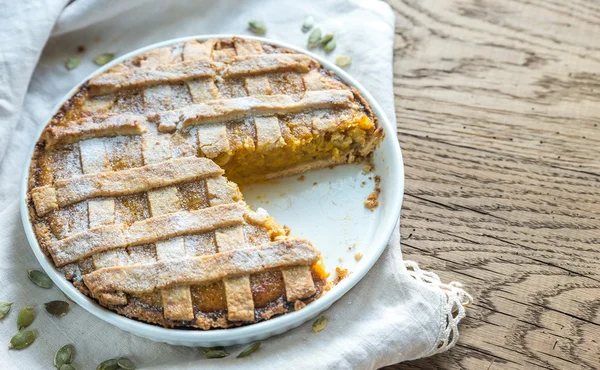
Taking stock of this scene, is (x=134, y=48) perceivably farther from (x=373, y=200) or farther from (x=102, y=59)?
(x=373, y=200)

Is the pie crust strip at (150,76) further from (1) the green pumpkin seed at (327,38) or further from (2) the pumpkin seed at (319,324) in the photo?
(2) the pumpkin seed at (319,324)

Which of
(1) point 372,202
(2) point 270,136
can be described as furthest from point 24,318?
(1) point 372,202

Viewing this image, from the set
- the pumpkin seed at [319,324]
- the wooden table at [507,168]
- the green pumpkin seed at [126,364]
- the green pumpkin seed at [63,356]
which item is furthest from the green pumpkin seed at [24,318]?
the wooden table at [507,168]

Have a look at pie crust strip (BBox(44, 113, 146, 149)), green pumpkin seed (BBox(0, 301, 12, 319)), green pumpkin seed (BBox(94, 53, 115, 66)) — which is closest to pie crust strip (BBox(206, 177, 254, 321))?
pie crust strip (BBox(44, 113, 146, 149))

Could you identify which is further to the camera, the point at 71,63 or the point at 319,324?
the point at 71,63

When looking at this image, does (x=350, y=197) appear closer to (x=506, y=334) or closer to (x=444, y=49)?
(x=506, y=334)

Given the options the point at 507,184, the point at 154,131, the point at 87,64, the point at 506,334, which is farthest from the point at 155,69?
the point at 506,334

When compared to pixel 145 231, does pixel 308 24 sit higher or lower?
higher
